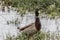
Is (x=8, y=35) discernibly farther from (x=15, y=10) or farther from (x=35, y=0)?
(x=35, y=0)

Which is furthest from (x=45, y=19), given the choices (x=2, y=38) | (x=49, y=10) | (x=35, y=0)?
(x=2, y=38)

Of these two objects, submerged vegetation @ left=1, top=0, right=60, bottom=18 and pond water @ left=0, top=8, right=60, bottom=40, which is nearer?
pond water @ left=0, top=8, right=60, bottom=40

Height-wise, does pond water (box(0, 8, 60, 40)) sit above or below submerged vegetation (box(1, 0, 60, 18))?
below

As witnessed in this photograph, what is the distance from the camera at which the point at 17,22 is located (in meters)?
6.41

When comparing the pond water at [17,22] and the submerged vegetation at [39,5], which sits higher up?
the submerged vegetation at [39,5]

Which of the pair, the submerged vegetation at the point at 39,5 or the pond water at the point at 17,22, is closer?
the pond water at the point at 17,22

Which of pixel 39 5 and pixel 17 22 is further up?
pixel 39 5

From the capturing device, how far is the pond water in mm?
5990

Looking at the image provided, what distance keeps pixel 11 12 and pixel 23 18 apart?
0.50 metres

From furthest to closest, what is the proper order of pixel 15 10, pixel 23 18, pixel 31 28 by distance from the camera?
pixel 15 10, pixel 23 18, pixel 31 28

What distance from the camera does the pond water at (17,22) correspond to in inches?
236

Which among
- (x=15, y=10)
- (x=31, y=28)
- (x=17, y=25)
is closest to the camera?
(x=31, y=28)

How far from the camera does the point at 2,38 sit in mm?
5602

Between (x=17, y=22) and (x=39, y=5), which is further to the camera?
(x=39, y=5)
